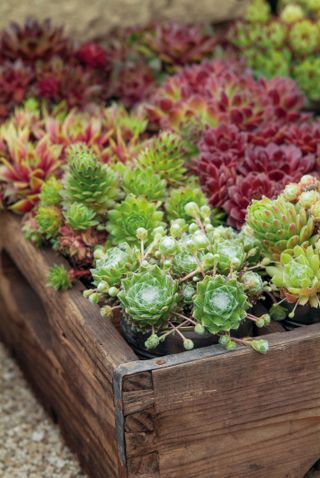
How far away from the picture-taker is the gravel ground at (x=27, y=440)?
72.7 inches

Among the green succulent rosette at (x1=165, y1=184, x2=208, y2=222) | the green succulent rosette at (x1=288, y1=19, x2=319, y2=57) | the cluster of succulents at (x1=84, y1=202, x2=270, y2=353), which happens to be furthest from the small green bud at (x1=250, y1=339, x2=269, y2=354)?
the green succulent rosette at (x1=288, y1=19, x2=319, y2=57)

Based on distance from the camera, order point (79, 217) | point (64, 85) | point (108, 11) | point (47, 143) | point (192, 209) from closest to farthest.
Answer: point (192, 209) < point (79, 217) < point (47, 143) < point (64, 85) < point (108, 11)

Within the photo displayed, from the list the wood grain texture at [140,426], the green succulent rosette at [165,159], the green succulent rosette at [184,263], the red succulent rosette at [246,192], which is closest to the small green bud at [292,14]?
the green succulent rosette at [165,159]

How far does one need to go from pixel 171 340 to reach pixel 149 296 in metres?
0.11

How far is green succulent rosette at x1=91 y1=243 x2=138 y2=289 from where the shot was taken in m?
1.44

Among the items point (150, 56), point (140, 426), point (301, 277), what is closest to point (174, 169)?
point (301, 277)

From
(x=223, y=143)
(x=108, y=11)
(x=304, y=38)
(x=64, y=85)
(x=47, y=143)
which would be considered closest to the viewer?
(x=223, y=143)

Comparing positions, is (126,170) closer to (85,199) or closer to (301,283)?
(85,199)

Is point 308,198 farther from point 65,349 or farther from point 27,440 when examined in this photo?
point 27,440

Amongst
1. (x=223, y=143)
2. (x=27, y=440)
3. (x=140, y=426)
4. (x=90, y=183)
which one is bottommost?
(x=27, y=440)

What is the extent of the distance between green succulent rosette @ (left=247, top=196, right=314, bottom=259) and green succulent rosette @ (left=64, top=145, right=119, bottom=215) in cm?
37

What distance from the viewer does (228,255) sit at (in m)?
1.43

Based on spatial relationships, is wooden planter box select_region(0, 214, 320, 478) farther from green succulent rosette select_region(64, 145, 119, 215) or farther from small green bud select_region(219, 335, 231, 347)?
green succulent rosette select_region(64, 145, 119, 215)

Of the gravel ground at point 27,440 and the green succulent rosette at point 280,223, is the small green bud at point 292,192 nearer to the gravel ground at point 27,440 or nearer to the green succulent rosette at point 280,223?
the green succulent rosette at point 280,223
